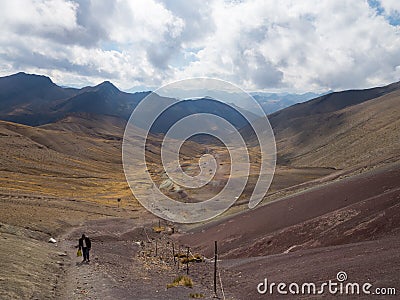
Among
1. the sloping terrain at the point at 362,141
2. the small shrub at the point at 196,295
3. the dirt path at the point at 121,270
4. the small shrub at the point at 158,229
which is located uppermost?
the sloping terrain at the point at 362,141

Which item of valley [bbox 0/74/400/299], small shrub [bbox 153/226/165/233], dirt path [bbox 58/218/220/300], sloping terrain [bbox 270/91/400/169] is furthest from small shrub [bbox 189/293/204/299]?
sloping terrain [bbox 270/91/400/169]

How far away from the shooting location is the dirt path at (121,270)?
2053cm

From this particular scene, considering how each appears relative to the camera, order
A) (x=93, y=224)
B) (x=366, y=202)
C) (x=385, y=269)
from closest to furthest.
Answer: (x=385, y=269) < (x=366, y=202) < (x=93, y=224)

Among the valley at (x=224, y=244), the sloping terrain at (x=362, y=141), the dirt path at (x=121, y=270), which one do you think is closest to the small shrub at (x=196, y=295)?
the dirt path at (x=121, y=270)

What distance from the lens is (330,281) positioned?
17.8 m

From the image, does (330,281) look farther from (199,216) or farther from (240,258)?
(199,216)

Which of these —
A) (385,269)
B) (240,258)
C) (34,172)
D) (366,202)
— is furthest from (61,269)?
(34,172)

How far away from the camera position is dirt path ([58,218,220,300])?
20531 mm

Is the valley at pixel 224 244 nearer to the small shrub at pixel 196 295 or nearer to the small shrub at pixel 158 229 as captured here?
the small shrub at pixel 196 295

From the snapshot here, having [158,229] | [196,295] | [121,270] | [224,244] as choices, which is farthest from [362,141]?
[196,295]

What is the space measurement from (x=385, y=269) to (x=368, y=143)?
134987 mm

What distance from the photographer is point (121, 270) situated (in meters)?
28.1

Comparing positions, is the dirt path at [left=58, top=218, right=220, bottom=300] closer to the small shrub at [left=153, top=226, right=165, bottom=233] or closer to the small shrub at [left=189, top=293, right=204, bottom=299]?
the small shrub at [left=189, top=293, right=204, bottom=299]

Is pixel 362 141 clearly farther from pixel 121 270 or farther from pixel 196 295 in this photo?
pixel 196 295
